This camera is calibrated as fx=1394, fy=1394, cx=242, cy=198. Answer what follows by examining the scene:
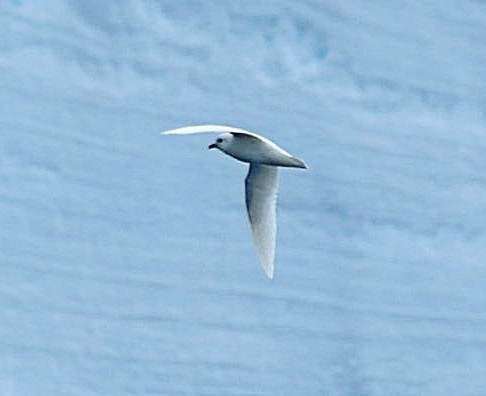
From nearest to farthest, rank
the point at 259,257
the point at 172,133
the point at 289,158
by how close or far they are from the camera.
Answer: the point at 172,133 → the point at 289,158 → the point at 259,257

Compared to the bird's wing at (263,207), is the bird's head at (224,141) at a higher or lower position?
higher

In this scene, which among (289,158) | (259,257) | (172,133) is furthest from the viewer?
(259,257)

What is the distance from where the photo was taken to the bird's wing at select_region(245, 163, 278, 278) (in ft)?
114

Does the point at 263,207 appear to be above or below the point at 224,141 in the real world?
below

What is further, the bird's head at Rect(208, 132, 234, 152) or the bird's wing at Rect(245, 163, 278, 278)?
the bird's wing at Rect(245, 163, 278, 278)

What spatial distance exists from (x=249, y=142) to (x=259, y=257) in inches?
143

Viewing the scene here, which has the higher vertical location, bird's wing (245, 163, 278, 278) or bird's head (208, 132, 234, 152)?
bird's head (208, 132, 234, 152)

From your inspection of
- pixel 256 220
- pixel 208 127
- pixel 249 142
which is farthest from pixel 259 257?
pixel 208 127

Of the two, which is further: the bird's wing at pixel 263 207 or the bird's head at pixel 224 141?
the bird's wing at pixel 263 207

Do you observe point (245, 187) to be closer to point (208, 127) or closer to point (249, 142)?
point (249, 142)

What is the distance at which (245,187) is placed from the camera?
35156mm

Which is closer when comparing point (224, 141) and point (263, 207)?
point (224, 141)

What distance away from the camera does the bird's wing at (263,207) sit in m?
34.8

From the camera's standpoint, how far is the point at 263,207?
115 feet
